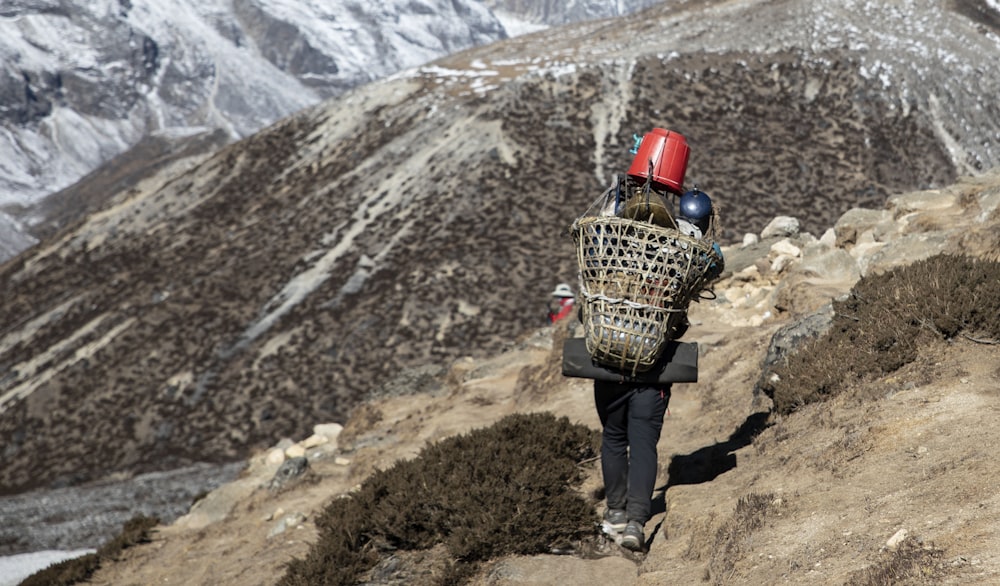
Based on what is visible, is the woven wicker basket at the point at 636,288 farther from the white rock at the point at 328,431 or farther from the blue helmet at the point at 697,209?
the white rock at the point at 328,431

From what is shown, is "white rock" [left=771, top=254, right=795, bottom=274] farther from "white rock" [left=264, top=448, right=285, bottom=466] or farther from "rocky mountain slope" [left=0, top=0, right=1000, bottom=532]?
"rocky mountain slope" [left=0, top=0, right=1000, bottom=532]

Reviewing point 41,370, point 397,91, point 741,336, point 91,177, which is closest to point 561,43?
point 397,91

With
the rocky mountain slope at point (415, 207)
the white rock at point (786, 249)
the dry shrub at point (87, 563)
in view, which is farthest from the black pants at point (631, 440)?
the rocky mountain slope at point (415, 207)

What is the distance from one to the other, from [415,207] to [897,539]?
112 feet

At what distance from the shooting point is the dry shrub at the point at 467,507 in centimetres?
600

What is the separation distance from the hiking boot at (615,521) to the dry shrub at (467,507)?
0.85 feet

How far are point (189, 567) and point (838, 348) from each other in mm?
7170

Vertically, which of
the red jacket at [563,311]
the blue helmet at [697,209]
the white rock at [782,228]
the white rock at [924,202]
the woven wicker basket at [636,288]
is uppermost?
the blue helmet at [697,209]

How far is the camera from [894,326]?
6605 millimetres

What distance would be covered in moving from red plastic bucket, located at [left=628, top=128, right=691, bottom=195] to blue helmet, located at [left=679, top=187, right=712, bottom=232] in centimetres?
12

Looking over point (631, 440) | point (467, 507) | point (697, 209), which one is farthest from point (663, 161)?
point (467, 507)

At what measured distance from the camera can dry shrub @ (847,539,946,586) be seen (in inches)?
137

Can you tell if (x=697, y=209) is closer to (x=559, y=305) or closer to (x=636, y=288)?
(x=636, y=288)

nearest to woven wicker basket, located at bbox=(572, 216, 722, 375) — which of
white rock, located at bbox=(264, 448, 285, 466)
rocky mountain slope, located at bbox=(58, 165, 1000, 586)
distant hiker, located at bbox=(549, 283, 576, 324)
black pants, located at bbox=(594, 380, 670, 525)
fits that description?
black pants, located at bbox=(594, 380, 670, 525)
